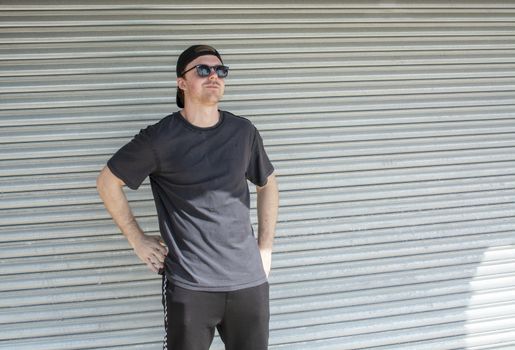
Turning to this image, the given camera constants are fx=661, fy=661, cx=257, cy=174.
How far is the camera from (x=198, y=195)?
3051 millimetres

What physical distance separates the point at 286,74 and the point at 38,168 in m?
1.57

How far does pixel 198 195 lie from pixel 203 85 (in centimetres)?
52

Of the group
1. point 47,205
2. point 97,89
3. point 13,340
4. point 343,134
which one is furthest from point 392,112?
point 13,340

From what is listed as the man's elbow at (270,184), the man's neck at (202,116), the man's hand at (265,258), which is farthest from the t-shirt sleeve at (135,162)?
the man's hand at (265,258)

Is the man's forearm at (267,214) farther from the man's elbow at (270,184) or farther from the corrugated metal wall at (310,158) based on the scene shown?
the corrugated metal wall at (310,158)

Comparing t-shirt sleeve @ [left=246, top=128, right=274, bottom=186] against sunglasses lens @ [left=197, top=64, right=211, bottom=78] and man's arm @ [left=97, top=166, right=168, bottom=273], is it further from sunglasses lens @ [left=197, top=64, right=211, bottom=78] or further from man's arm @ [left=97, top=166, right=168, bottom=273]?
man's arm @ [left=97, top=166, right=168, bottom=273]

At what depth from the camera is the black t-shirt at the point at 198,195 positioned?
3.04 metres

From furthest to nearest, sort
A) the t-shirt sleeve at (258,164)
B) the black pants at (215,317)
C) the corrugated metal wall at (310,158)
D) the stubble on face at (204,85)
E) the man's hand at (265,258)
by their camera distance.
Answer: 1. the corrugated metal wall at (310,158)
2. the man's hand at (265,258)
3. the t-shirt sleeve at (258,164)
4. the stubble on face at (204,85)
5. the black pants at (215,317)

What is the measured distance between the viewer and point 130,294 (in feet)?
12.6

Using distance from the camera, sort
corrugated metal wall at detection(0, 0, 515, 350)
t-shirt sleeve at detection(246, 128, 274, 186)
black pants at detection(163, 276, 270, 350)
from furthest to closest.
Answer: corrugated metal wall at detection(0, 0, 515, 350), t-shirt sleeve at detection(246, 128, 274, 186), black pants at detection(163, 276, 270, 350)

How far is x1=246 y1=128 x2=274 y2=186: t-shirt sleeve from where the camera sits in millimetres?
3277

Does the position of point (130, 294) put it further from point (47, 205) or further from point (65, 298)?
point (47, 205)

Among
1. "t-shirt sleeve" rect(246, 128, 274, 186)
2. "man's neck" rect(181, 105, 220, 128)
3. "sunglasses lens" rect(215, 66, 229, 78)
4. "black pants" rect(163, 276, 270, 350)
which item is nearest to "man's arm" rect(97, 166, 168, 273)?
"black pants" rect(163, 276, 270, 350)

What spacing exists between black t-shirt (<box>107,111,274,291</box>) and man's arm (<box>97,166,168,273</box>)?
0.06m
